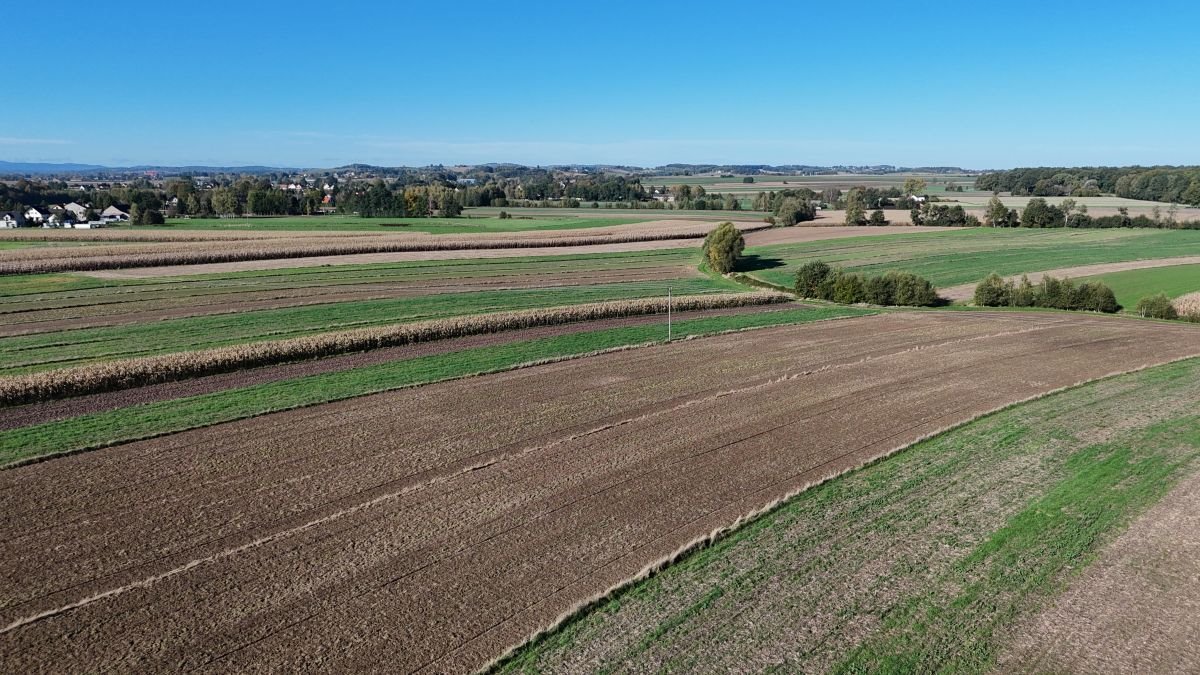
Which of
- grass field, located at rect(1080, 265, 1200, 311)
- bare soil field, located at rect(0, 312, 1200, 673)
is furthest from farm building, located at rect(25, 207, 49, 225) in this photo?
grass field, located at rect(1080, 265, 1200, 311)

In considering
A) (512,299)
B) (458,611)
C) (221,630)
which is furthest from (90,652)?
(512,299)

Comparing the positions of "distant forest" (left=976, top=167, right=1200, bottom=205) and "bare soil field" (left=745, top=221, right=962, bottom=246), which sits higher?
"distant forest" (left=976, top=167, right=1200, bottom=205)

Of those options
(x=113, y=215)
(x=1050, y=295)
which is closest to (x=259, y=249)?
(x=1050, y=295)

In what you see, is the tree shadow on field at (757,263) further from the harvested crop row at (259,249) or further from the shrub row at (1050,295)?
the shrub row at (1050,295)

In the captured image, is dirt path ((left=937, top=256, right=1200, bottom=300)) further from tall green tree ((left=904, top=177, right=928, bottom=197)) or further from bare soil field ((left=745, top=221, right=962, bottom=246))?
tall green tree ((left=904, top=177, right=928, bottom=197))

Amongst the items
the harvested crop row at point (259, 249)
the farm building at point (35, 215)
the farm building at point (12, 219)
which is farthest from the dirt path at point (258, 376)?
the farm building at point (35, 215)

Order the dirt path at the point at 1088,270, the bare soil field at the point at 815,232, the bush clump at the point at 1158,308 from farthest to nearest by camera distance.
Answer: the bare soil field at the point at 815,232 → the dirt path at the point at 1088,270 → the bush clump at the point at 1158,308
